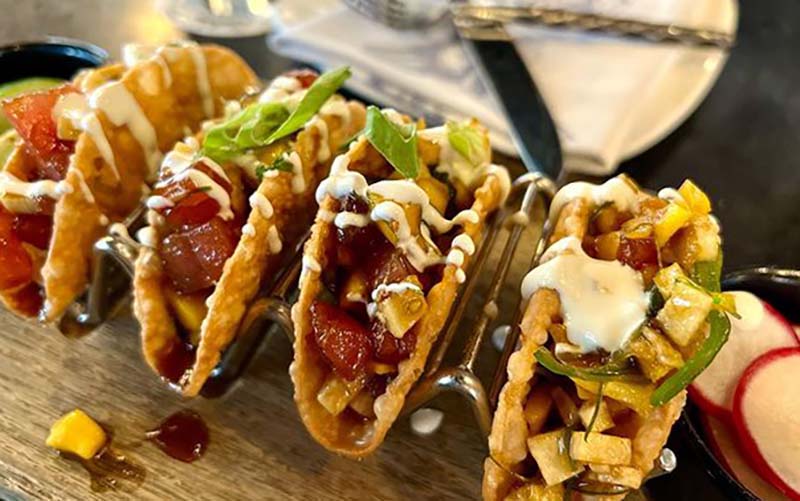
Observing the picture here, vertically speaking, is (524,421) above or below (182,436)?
above

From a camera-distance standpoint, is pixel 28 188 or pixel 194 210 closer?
pixel 194 210

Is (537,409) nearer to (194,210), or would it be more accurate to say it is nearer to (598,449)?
(598,449)

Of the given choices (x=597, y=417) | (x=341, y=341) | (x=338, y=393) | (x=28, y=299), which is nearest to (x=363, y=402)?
(x=338, y=393)

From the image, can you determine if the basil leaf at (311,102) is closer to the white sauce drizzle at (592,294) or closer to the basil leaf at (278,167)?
the basil leaf at (278,167)

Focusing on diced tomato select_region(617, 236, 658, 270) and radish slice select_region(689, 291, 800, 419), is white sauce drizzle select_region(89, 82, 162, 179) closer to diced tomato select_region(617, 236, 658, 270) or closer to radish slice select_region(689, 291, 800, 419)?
diced tomato select_region(617, 236, 658, 270)

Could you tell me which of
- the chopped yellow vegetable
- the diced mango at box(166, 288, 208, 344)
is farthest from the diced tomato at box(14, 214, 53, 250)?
the chopped yellow vegetable

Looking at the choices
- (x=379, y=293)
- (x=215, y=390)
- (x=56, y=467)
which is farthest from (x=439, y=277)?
(x=56, y=467)
